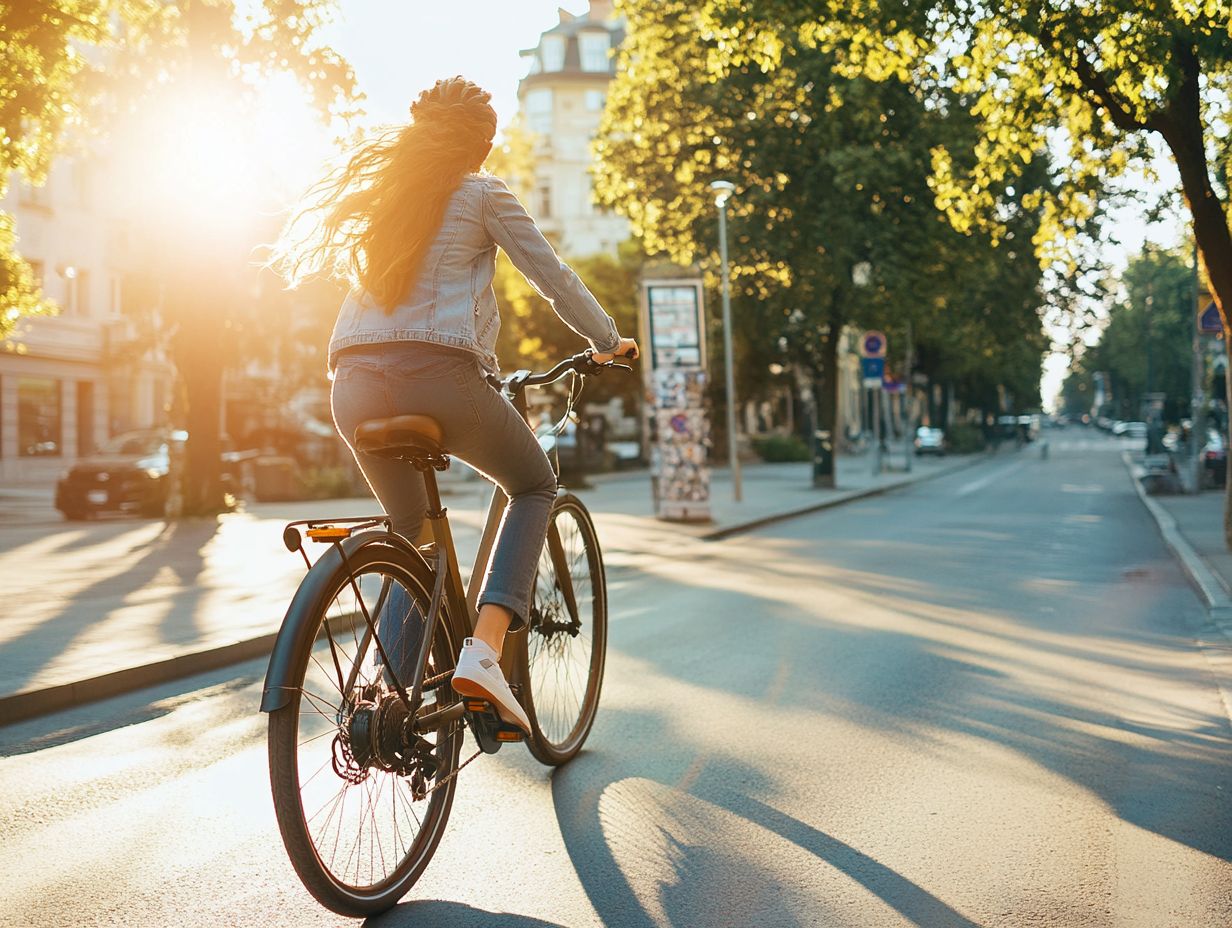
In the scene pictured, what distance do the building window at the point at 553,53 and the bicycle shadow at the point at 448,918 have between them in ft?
260

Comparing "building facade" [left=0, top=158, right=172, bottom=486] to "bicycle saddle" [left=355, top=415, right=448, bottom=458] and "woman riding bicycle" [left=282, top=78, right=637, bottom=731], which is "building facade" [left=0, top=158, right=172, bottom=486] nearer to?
"woman riding bicycle" [left=282, top=78, right=637, bottom=731]

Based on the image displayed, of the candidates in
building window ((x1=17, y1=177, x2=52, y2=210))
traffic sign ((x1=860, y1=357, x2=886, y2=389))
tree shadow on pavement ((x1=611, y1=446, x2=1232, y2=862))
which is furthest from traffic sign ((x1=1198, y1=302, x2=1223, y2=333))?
building window ((x1=17, y1=177, x2=52, y2=210))

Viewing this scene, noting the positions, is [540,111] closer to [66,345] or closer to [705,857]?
[66,345]

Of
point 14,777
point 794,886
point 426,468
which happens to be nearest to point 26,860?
point 14,777

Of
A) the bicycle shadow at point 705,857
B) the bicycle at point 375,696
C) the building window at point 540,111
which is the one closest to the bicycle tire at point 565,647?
the bicycle shadow at point 705,857

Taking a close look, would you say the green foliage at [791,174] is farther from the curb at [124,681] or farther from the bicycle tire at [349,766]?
the bicycle tire at [349,766]

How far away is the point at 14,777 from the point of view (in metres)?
5.22

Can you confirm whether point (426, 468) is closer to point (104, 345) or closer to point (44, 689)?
point (44, 689)

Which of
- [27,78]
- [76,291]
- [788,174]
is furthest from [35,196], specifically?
[27,78]

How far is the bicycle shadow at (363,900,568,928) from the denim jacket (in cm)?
147

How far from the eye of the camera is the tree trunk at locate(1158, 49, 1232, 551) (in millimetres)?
13156

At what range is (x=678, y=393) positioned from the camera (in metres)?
19.4

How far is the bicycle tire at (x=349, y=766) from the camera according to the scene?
322 centimetres

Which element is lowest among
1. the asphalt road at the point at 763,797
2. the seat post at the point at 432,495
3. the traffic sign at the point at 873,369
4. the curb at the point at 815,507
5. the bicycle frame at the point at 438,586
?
the curb at the point at 815,507
